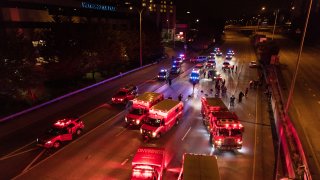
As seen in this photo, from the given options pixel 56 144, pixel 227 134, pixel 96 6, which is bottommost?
pixel 56 144

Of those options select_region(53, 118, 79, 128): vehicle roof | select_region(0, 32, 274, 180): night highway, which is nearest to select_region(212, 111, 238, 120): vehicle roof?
select_region(0, 32, 274, 180): night highway

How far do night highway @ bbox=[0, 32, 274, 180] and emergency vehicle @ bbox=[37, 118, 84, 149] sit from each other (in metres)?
0.69

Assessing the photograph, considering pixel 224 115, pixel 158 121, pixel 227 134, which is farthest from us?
pixel 158 121

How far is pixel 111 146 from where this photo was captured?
2545 centimetres

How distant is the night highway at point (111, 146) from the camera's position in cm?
2144

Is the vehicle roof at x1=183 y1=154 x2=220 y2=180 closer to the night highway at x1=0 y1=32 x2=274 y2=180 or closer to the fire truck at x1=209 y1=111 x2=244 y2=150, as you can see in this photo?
the night highway at x1=0 y1=32 x2=274 y2=180

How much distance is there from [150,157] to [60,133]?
10471 millimetres

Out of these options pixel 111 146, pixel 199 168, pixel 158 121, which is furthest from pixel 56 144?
pixel 199 168

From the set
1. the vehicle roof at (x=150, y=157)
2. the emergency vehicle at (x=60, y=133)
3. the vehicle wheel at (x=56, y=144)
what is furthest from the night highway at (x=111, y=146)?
the vehicle roof at (x=150, y=157)

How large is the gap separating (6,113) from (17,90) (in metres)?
3.07

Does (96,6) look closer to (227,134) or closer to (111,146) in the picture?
(111,146)

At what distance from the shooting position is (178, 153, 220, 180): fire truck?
15.9 m

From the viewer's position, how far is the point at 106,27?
54594mm

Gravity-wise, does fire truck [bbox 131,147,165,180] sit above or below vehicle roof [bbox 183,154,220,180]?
below
